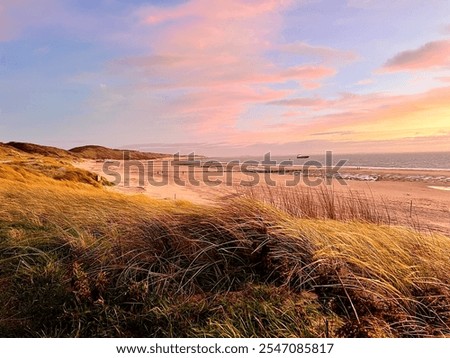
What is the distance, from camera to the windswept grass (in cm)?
289

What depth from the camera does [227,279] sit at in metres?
3.47

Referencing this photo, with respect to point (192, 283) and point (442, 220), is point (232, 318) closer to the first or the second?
point (192, 283)

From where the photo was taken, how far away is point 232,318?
9.46ft

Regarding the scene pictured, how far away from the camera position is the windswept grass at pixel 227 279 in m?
2.89

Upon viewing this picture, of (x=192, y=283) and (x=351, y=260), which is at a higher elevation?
(x=351, y=260)

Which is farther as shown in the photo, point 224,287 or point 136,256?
point 136,256

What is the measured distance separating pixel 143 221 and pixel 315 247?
2.19 meters

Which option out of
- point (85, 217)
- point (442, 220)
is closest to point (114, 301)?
point (85, 217)

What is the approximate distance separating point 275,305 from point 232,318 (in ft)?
1.21

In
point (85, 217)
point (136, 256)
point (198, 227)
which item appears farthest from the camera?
point (85, 217)

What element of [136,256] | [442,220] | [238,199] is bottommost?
[442,220]

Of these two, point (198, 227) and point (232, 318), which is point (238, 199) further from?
point (232, 318)
